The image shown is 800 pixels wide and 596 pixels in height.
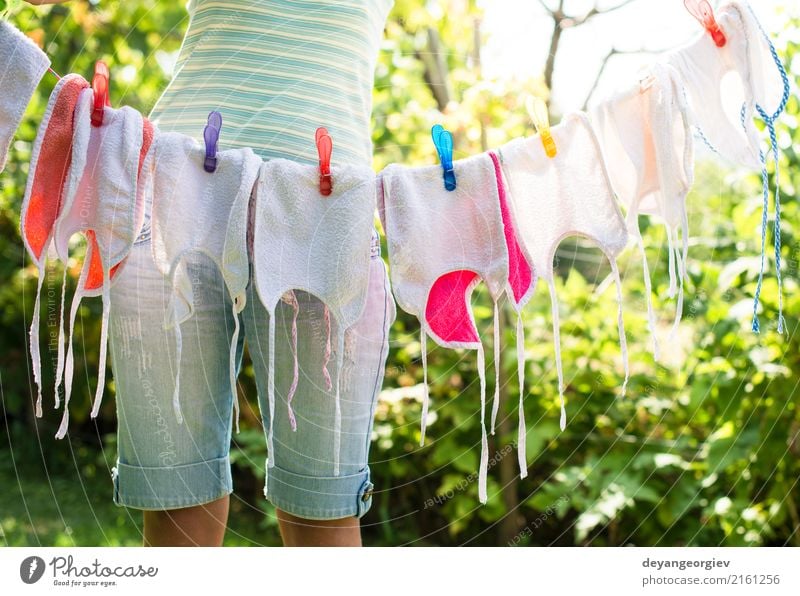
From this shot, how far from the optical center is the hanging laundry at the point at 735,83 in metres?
0.77

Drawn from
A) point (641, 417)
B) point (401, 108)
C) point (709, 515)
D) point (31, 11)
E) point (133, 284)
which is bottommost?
point (709, 515)

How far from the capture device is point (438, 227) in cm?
77

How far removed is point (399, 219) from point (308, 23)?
20cm

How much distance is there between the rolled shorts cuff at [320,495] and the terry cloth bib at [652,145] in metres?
0.30

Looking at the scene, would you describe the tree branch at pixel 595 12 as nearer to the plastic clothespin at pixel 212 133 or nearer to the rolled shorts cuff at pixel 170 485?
the plastic clothespin at pixel 212 133

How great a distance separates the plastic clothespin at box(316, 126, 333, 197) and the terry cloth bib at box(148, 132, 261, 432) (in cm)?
6

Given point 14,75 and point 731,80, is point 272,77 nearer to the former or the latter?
point 14,75

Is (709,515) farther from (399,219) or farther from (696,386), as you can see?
(399,219)

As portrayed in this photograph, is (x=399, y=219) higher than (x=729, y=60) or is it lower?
lower

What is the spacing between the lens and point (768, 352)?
4.46 feet

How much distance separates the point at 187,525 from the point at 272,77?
1.42 feet

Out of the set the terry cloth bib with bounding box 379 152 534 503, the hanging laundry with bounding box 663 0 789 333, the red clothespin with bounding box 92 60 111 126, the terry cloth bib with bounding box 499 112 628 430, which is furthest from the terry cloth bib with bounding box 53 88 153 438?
the hanging laundry with bounding box 663 0 789 333

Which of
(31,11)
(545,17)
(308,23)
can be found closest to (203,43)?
(308,23)

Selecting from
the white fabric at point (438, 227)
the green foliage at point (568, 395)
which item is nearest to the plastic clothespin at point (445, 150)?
the white fabric at point (438, 227)
